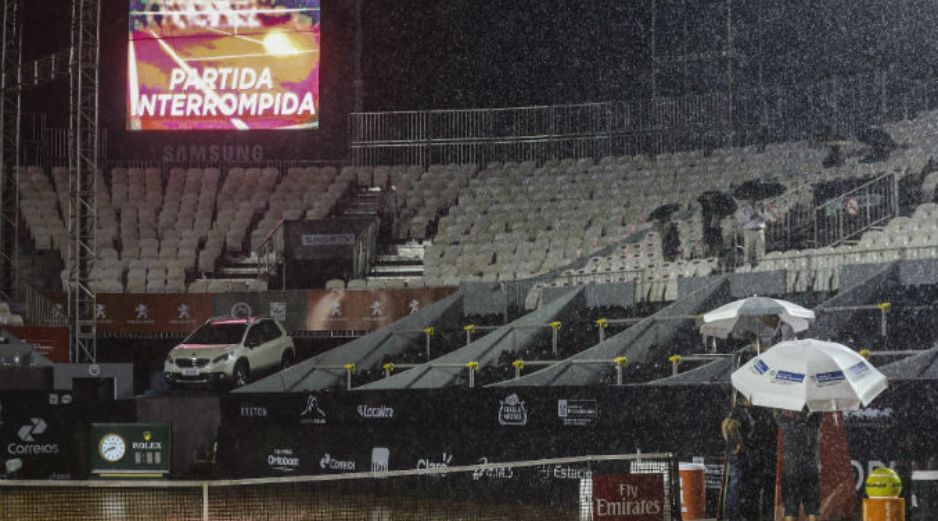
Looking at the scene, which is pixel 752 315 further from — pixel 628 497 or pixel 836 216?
pixel 836 216

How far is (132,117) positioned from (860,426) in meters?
27.5

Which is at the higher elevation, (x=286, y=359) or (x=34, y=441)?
(x=286, y=359)

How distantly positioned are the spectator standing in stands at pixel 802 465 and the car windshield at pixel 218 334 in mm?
18274

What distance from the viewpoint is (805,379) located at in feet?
42.1

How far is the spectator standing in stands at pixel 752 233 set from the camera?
24422 mm

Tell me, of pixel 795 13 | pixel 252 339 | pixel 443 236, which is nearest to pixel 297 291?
pixel 252 339

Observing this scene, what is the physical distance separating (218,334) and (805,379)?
63.0 feet

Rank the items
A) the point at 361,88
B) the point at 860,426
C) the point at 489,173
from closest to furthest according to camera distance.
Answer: the point at 860,426, the point at 489,173, the point at 361,88

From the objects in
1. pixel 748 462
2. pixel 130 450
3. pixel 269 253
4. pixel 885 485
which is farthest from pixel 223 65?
pixel 885 485

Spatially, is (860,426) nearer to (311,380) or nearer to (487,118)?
(311,380)

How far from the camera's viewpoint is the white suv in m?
29.1

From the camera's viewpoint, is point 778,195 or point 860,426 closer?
point 860,426

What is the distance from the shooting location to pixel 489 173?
37.7 m

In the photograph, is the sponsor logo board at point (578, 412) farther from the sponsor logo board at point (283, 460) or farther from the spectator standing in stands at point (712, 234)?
the spectator standing in stands at point (712, 234)
